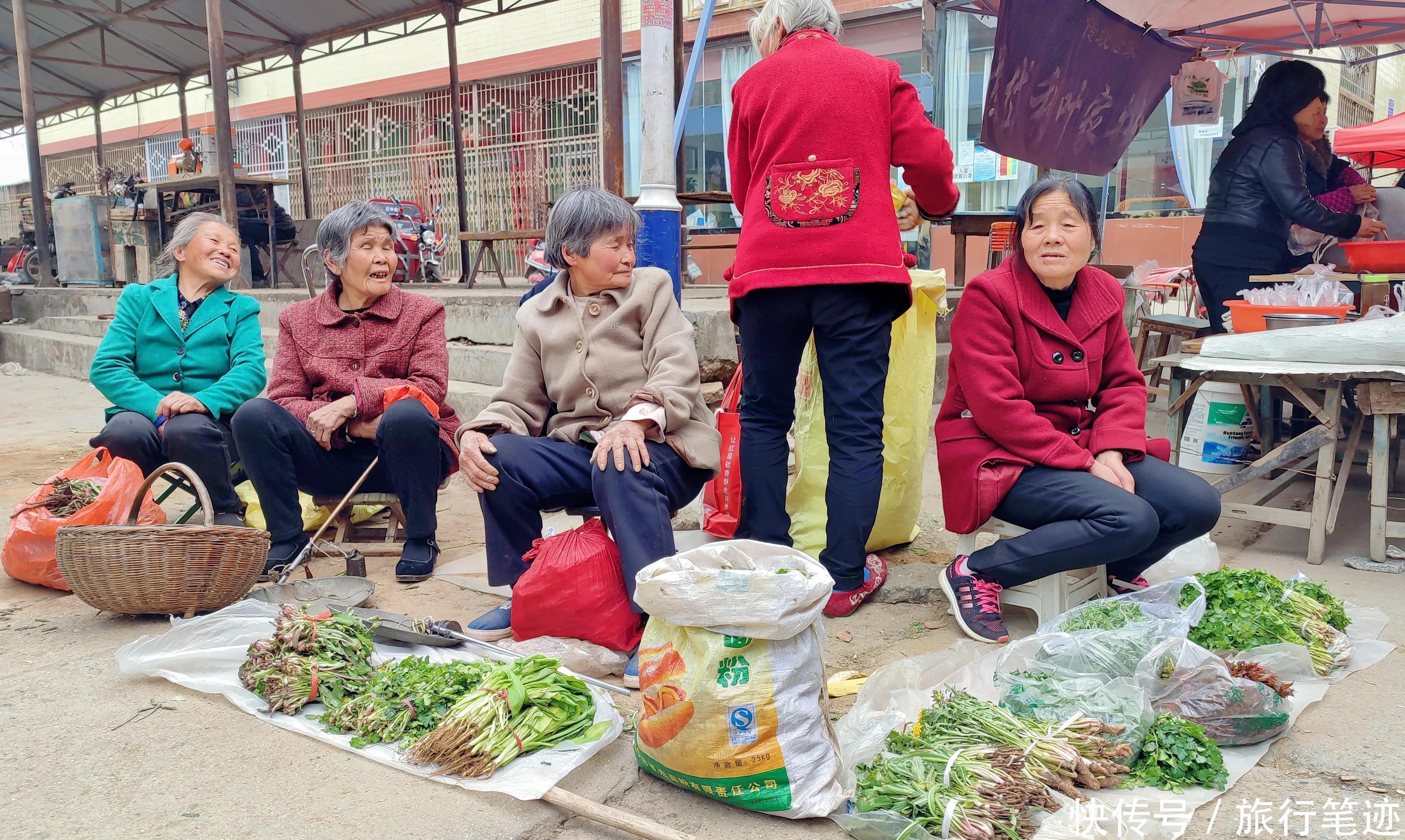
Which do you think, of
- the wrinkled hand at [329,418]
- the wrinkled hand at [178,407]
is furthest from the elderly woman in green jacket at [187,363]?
the wrinkled hand at [329,418]

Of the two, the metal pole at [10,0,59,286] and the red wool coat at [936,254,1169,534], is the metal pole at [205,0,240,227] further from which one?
the red wool coat at [936,254,1169,534]

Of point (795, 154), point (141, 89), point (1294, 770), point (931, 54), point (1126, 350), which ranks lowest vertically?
point (1294, 770)

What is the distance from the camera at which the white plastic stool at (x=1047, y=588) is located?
281 cm

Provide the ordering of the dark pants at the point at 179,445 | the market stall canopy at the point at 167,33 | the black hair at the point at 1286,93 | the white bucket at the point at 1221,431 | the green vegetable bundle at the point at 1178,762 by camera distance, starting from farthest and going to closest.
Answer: the market stall canopy at the point at 167,33
the black hair at the point at 1286,93
the white bucket at the point at 1221,431
the dark pants at the point at 179,445
the green vegetable bundle at the point at 1178,762

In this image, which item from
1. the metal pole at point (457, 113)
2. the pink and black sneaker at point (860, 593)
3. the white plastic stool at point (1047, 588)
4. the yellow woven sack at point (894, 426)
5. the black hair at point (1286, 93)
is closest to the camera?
the white plastic stool at point (1047, 588)

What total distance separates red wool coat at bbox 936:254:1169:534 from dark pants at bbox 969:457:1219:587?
6 centimetres

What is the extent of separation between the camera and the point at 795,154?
2818 mm

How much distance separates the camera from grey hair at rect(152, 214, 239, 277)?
12.5 ft

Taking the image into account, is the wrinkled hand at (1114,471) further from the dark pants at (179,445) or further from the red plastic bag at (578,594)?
the dark pants at (179,445)

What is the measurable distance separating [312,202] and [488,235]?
8117 millimetres

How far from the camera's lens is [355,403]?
3.41 meters

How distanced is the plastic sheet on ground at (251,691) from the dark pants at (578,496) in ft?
1.14

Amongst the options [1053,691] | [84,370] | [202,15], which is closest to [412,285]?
[84,370]

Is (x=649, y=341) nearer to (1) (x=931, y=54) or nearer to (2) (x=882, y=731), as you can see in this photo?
(2) (x=882, y=731)
